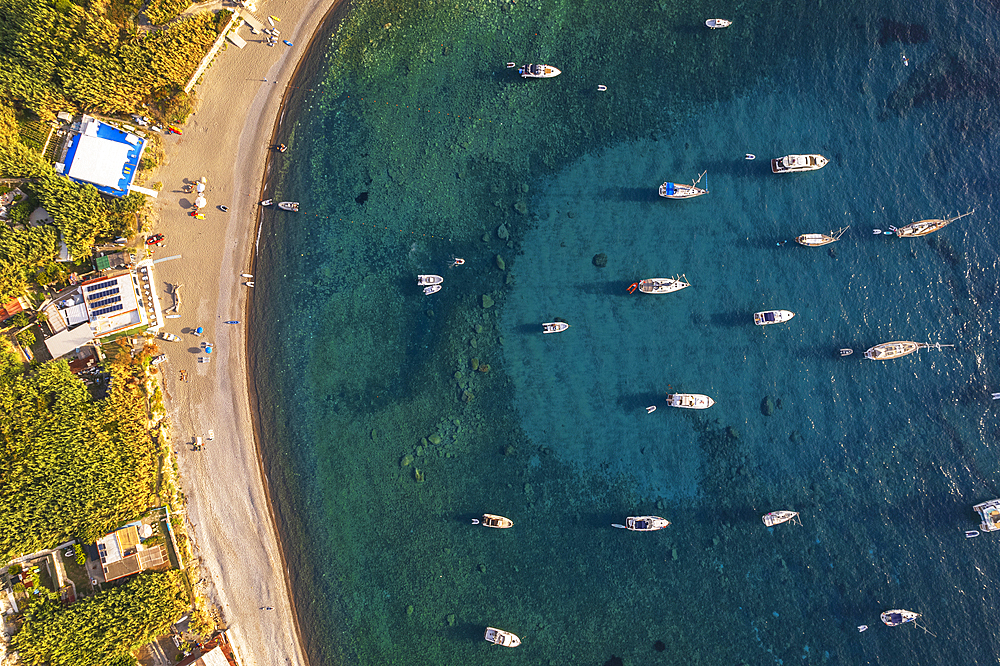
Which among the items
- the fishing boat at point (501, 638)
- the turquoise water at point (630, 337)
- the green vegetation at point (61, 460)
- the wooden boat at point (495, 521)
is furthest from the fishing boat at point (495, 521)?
the green vegetation at point (61, 460)

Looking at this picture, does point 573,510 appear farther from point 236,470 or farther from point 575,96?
point 575,96

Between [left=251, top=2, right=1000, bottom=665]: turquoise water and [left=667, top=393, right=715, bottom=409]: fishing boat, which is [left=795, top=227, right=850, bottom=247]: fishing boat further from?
[left=667, top=393, right=715, bottom=409]: fishing boat

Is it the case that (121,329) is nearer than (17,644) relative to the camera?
No

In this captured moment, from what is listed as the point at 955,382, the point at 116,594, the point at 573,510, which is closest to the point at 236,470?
the point at 116,594

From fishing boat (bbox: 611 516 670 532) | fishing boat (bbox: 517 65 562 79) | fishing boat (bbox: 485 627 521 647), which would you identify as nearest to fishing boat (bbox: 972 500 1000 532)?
fishing boat (bbox: 611 516 670 532)

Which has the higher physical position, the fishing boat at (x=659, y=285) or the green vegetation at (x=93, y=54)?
the green vegetation at (x=93, y=54)

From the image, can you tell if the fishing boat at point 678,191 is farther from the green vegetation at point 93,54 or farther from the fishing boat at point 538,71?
the green vegetation at point 93,54
